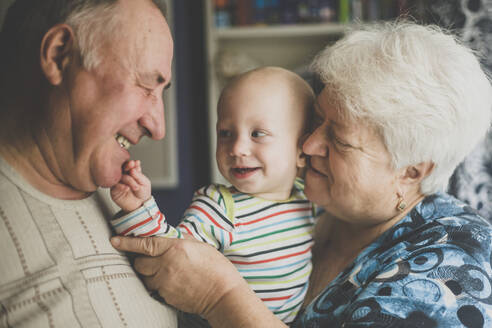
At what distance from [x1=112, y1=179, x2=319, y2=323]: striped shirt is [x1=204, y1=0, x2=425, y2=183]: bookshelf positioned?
1954 millimetres

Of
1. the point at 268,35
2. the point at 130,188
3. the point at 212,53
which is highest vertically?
the point at 268,35

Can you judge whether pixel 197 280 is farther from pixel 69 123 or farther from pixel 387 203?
pixel 387 203

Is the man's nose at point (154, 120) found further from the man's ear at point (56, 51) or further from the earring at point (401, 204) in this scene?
the earring at point (401, 204)

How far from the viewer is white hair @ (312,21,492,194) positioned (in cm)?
110

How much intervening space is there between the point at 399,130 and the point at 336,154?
19 cm

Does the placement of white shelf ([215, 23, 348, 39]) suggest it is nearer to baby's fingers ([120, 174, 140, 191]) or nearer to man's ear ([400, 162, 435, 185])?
man's ear ([400, 162, 435, 185])

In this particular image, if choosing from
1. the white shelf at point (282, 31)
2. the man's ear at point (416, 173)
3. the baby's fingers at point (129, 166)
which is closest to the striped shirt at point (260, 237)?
the baby's fingers at point (129, 166)

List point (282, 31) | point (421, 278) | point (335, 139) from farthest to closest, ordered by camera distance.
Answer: point (282, 31)
point (335, 139)
point (421, 278)

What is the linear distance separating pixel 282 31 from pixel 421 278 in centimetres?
253

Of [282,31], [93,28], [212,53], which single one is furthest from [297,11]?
[93,28]

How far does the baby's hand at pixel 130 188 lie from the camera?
3.09 feet

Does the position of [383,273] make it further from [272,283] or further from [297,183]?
[297,183]

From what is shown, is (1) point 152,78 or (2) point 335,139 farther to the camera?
(2) point 335,139

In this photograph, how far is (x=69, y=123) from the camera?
34.0 inches
